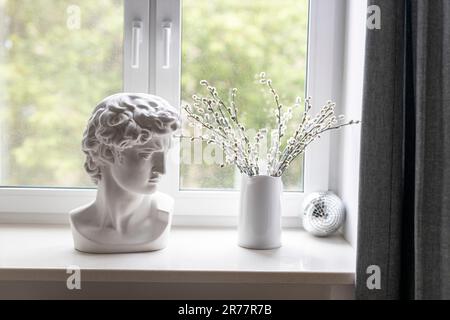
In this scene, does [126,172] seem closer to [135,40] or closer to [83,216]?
[83,216]

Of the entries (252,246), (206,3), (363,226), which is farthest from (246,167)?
(206,3)

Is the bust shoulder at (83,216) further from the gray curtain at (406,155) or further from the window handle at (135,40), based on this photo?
the gray curtain at (406,155)

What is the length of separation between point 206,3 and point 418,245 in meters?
0.97

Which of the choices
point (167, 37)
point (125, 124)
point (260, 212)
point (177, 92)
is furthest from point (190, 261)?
point (167, 37)

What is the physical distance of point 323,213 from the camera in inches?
56.6

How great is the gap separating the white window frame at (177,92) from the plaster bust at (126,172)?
0.24 metres

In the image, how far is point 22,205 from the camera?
1554mm

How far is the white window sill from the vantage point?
3.77ft

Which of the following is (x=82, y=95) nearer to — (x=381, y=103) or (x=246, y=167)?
(x=246, y=167)

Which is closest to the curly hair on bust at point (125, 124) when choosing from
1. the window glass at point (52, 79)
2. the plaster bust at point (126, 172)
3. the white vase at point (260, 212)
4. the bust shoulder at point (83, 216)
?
the plaster bust at point (126, 172)

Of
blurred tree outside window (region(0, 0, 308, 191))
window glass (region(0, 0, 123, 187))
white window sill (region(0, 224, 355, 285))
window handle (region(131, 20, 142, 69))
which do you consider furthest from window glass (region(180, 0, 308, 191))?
white window sill (region(0, 224, 355, 285))

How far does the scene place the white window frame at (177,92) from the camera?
5.01 feet

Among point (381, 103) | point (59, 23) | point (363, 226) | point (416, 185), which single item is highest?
point (59, 23)

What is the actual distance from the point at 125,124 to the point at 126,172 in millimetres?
133
